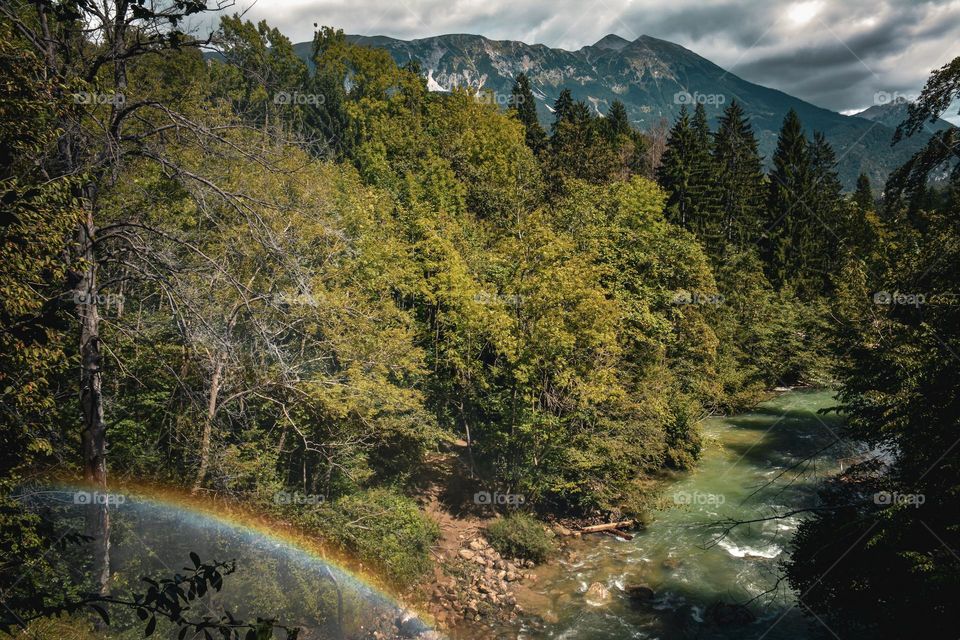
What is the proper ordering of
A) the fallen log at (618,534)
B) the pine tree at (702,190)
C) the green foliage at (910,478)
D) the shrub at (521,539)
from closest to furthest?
the green foliage at (910,478) → the shrub at (521,539) → the fallen log at (618,534) → the pine tree at (702,190)

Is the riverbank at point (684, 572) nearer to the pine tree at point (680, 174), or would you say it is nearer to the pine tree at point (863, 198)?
the pine tree at point (680, 174)

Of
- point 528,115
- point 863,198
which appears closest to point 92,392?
point 528,115

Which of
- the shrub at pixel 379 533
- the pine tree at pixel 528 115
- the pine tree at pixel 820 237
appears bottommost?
the shrub at pixel 379 533

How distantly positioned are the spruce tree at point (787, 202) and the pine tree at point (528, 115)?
22.1 m

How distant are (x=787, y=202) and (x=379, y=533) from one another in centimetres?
4761

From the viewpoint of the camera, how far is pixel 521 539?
664 inches

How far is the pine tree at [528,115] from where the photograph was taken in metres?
53.8

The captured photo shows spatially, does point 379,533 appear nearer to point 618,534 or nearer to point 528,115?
point 618,534

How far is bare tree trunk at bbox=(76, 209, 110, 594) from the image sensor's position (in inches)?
232

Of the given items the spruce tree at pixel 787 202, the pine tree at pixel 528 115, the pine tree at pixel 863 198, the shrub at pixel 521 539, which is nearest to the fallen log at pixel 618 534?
the shrub at pixel 521 539

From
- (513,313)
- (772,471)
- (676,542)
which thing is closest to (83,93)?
(513,313)

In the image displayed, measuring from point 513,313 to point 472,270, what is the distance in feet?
9.50

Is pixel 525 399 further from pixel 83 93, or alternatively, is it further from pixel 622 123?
pixel 622 123

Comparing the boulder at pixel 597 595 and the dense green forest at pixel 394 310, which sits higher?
the dense green forest at pixel 394 310
